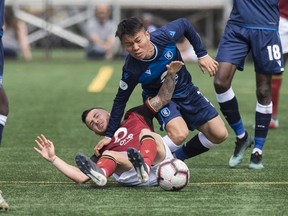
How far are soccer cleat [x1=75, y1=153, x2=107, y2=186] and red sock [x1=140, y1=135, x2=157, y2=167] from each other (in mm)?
358

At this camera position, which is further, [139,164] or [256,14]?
[256,14]

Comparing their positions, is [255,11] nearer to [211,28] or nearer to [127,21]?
[127,21]

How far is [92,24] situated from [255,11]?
16.0m

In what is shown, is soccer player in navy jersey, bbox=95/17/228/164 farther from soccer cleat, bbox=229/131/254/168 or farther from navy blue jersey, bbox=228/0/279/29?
navy blue jersey, bbox=228/0/279/29

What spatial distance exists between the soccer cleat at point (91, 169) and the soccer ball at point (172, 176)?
1.44 feet

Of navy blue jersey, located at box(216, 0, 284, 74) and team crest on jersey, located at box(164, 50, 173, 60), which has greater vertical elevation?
team crest on jersey, located at box(164, 50, 173, 60)

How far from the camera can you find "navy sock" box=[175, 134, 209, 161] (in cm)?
875

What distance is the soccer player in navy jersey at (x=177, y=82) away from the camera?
7879 millimetres

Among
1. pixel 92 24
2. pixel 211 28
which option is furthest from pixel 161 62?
pixel 211 28

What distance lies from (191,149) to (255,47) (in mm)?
1152

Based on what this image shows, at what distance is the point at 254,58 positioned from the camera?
9.11 metres

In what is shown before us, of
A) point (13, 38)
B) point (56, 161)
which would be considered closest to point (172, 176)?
point (56, 161)

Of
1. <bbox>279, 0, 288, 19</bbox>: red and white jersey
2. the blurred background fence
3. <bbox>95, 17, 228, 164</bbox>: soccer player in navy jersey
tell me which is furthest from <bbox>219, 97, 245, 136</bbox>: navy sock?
the blurred background fence

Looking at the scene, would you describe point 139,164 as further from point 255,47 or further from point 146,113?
point 255,47
